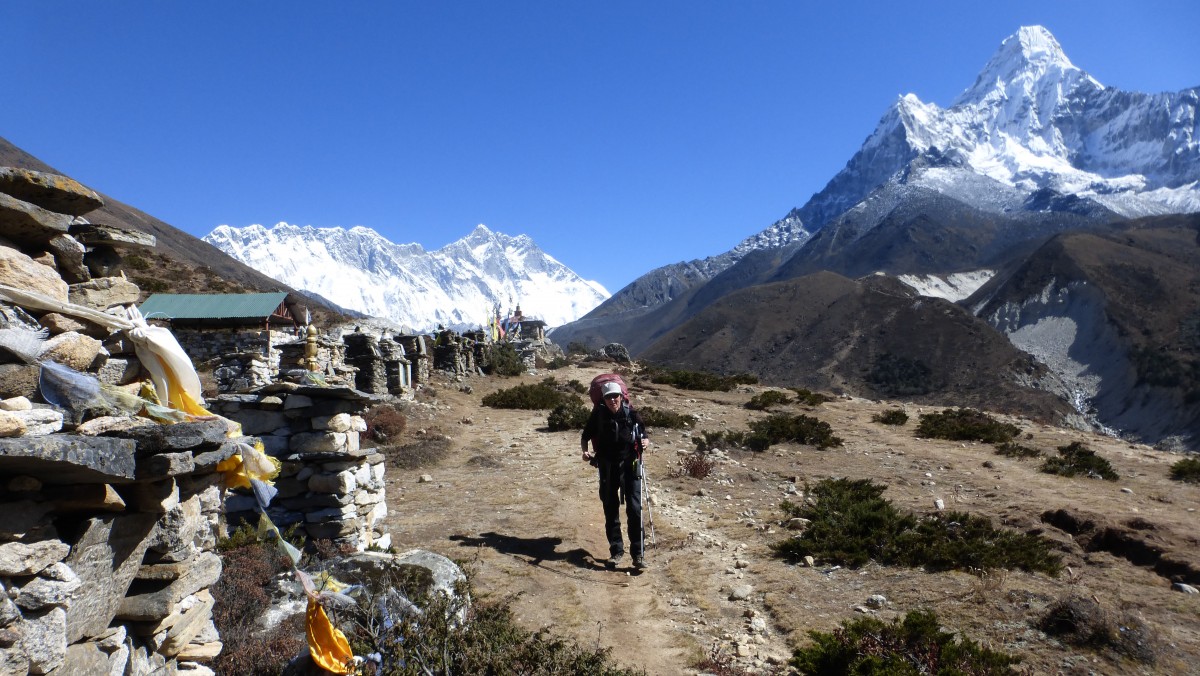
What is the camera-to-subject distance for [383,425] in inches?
562

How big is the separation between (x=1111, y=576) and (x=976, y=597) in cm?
185

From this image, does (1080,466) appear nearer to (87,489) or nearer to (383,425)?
(383,425)

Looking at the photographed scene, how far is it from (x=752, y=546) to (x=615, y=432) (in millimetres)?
2393

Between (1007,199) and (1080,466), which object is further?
(1007,199)

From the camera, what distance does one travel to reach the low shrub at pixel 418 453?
40.0 feet

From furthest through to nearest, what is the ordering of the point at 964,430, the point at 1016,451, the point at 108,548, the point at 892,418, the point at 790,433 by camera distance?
1. the point at 892,418
2. the point at 964,430
3. the point at 790,433
4. the point at 1016,451
5. the point at 108,548

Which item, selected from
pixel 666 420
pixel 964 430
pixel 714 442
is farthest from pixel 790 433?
pixel 964 430

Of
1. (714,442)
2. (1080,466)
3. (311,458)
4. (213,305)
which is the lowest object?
(1080,466)

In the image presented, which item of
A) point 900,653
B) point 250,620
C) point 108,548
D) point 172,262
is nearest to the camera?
point 108,548

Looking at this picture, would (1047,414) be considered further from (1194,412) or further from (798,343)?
(798,343)

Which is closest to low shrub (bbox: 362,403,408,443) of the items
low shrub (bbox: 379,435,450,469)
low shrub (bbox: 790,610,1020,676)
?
low shrub (bbox: 379,435,450,469)

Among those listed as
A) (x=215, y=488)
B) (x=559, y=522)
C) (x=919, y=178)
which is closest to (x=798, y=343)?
(x=559, y=522)

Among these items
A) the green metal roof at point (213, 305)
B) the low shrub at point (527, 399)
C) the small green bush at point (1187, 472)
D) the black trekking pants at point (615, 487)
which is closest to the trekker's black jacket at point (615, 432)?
the black trekking pants at point (615, 487)

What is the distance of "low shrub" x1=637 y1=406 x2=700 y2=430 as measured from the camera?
1644 centimetres
